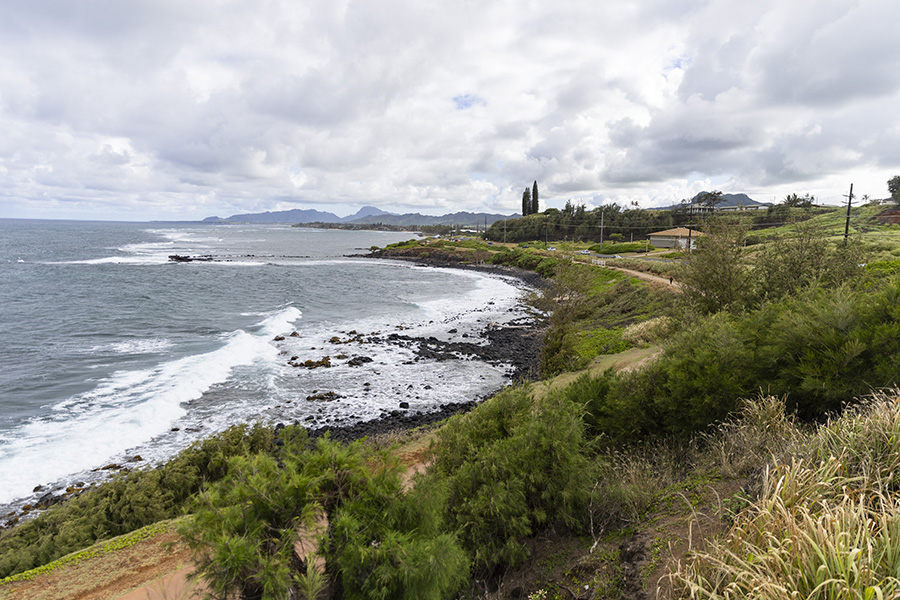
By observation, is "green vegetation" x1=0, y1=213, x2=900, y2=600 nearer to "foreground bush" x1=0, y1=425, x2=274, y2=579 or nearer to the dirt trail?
"foreground bush" x1=0, y1=425, x2=274, y2=579

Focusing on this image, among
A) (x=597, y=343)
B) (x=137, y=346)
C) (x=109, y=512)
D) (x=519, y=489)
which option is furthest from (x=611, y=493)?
(x=137, y=346)

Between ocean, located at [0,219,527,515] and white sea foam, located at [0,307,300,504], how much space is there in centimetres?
5

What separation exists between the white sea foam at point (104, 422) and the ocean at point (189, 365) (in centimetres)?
5

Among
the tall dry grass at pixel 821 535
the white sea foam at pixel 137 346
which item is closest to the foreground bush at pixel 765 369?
the tall dry grass at pixel 821 535

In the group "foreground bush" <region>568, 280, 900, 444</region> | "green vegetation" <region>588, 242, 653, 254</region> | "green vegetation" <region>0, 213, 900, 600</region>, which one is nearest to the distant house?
"green vegetation" <region>588, 242, 653, 254</region>

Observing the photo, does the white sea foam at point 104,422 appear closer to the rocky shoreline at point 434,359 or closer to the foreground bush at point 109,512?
the rocky shoreline at point 434,359

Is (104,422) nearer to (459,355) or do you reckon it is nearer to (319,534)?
(459,355)

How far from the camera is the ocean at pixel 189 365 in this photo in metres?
14.2

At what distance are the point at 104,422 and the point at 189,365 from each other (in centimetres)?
608

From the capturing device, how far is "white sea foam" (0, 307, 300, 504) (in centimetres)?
1255

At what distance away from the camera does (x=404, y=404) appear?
17.2 metres

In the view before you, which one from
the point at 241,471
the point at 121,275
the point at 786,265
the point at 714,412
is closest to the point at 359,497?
the point at 241,471

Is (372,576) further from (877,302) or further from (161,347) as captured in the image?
(161,347)

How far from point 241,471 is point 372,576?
140cm
